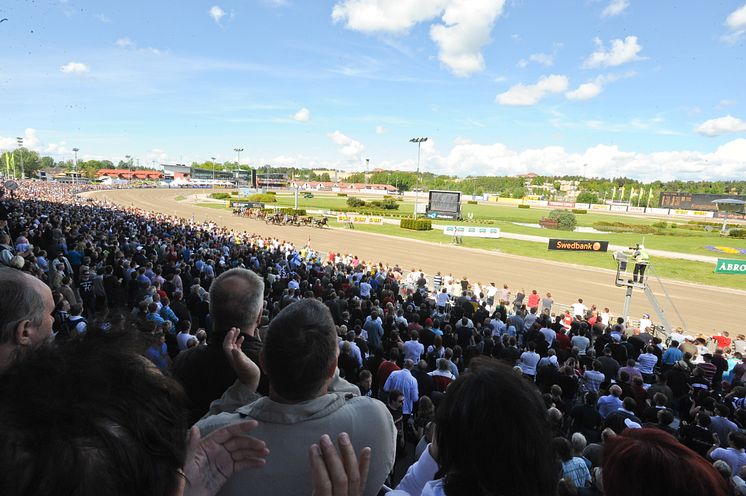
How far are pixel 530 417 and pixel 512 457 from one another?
0.48ft

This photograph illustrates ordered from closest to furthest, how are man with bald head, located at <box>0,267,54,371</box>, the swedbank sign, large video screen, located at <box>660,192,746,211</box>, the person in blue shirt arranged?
man with bald head, located at <box>0,267,54,371</box>
the person in blue shirt
the swedbank sign
large video screen, located at <box>660,192,746,211</box>

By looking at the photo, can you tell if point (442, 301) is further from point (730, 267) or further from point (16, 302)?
point (730, 267)

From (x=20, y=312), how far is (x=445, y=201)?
49.6 m

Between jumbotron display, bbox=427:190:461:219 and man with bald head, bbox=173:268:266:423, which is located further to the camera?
jumbotron display, bbox=427:190:461:219

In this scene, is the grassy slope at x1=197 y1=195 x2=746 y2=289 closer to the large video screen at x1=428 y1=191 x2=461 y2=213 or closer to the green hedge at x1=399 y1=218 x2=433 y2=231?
the green hedge at x1=399 y1=218 x2=433 y2=231

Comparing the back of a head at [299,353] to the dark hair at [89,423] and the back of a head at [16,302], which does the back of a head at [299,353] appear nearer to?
the dark hair at [89,423]

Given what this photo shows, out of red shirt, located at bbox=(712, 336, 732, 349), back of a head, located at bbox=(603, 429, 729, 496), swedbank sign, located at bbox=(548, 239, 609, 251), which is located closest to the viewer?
back of a head, located at bbox=(603, 429, 729, 496)

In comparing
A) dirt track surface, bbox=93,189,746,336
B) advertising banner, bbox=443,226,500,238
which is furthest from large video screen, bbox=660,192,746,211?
dirt track surface, bbox=93,189,746,336

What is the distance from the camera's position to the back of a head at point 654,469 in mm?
1482

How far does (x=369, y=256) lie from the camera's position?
91.9ft

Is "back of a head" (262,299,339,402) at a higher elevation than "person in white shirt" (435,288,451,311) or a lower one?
higher

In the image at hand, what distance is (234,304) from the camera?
8.47 feet

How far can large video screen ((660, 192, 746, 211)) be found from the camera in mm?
94875

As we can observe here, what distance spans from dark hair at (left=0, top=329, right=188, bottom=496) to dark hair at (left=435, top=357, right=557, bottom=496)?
98cm
